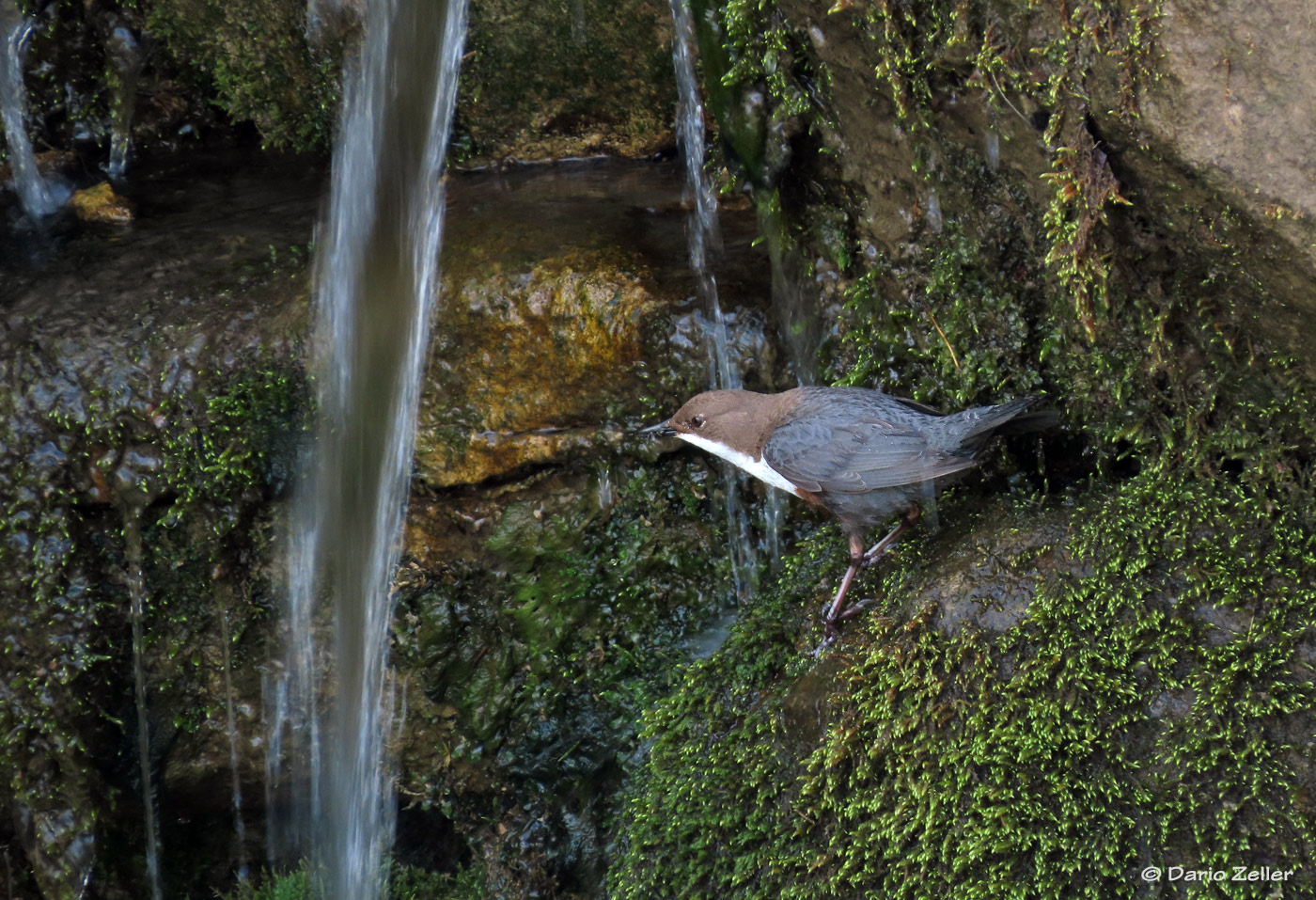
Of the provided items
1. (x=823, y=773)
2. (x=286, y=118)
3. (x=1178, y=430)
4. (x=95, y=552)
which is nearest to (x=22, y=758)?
(x=95, y=552)

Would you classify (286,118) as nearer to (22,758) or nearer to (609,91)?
(609,91)

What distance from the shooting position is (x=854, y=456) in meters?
3.29

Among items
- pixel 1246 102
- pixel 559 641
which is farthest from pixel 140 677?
pixel 1246 102

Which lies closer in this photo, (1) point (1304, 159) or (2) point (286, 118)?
(1) point (1304, 159)

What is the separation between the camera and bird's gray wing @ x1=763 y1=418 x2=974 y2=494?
3188 millimetres

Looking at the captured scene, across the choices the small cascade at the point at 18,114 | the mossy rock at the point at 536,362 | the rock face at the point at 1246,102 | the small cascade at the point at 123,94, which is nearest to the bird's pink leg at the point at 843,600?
the mossy rock at the point at 536,362

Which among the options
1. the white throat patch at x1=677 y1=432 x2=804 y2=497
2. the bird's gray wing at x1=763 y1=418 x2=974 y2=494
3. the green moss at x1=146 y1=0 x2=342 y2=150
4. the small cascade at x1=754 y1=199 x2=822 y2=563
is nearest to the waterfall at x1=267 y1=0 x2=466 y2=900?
the green moss at x1=146 y1=0 x2=342 y2=150

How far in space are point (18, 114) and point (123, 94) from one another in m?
0.58

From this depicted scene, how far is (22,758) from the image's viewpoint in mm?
4082

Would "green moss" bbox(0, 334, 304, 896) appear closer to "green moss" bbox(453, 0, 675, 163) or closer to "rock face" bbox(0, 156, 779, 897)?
"rock face" bbox(0, 156, 779, 897)

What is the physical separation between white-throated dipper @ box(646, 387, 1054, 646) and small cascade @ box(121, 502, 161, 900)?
266cm

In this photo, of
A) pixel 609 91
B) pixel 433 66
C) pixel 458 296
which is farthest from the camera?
pixel 609 91

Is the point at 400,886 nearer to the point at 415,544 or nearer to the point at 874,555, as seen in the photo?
the point at 415,544

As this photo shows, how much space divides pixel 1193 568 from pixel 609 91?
4.14 metres
